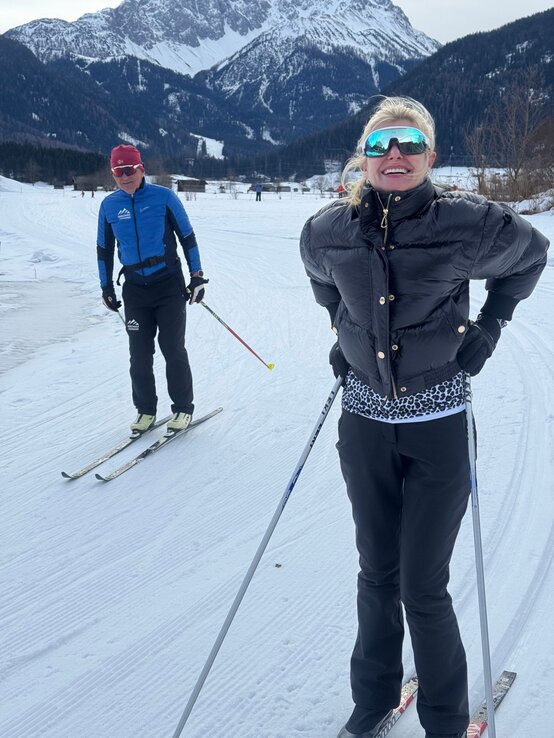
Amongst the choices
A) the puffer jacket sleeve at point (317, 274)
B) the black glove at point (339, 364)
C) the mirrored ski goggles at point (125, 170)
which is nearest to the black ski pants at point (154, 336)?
the mirrored ski goggles at point (125, 170)

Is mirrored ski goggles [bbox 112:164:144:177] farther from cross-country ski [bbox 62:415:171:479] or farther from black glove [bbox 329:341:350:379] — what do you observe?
black glove [bbox 329:341:350:379]

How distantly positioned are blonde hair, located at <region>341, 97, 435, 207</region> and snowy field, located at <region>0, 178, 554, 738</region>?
1.77 m

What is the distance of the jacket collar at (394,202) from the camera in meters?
1.87

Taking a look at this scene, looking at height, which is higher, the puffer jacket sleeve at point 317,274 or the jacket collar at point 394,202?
the jacket collar at point 394,202

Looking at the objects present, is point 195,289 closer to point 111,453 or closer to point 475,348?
point 111,453

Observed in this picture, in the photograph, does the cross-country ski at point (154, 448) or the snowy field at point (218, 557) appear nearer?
the snowy field at point (218, 557)

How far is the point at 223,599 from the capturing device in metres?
2.93

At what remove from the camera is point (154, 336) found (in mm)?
4746

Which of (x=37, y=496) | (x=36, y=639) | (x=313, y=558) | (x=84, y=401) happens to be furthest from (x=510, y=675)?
(x=84, y=401)

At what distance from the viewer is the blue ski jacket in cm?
443

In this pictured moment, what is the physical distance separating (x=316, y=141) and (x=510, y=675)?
5421 inches

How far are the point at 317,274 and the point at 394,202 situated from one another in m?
0.41

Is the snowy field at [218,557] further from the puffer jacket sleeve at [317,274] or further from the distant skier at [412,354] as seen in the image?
the puffer jacket sleeve at [317,274]

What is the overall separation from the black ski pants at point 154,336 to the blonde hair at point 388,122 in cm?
269
